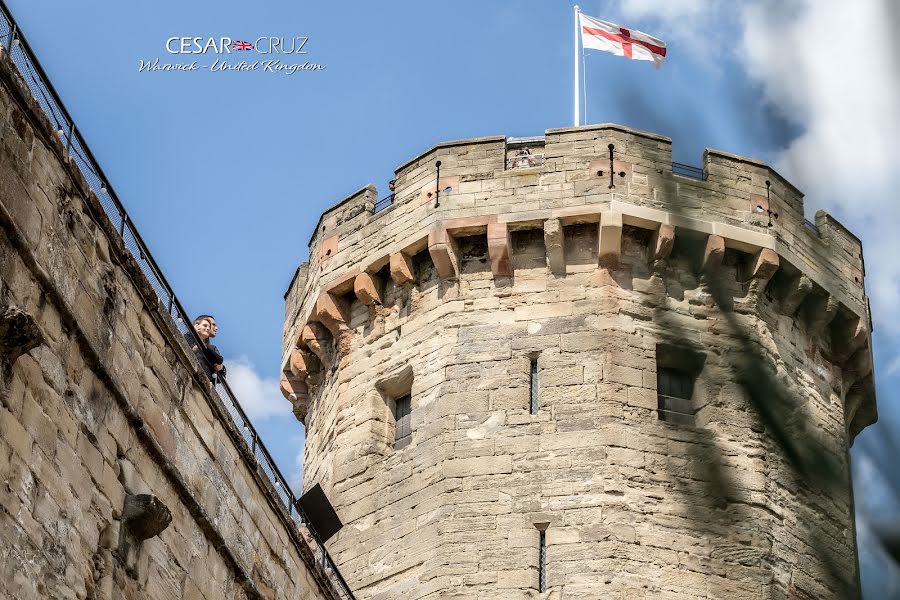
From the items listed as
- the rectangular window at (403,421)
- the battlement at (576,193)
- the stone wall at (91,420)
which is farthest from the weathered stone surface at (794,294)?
the stone wall at (91,420)

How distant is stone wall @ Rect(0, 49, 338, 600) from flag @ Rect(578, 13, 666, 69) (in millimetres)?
9350

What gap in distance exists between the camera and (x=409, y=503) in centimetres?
1462

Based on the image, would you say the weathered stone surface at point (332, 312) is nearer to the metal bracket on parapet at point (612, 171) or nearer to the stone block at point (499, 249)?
the stone block at point (499, 249)

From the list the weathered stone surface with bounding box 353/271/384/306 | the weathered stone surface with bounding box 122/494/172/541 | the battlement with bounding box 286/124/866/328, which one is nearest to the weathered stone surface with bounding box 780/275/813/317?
the battlement with bounding box 286/124/866/328

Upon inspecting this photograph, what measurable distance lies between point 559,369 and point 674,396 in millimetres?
1127

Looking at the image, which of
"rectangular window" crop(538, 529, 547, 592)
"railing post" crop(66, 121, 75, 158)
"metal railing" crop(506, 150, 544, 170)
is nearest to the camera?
"railing post" crop(66, 121, 75, 158)

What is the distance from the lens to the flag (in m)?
17.6

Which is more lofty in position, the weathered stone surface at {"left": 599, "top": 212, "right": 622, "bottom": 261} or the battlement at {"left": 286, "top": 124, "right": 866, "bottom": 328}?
the battlement at {"left": 286, "top": 124, "right": 866, "bottom": 328}

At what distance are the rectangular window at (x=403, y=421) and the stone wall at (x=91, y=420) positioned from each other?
18.9ft

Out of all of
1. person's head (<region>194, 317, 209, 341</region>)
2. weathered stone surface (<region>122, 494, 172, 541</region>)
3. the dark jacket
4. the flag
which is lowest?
weathered stone surface (<region>122, 494, 172, 541</region>)

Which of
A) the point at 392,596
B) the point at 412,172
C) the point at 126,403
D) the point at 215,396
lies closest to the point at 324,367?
the point at 412,172

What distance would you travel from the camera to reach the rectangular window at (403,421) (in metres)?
15.3

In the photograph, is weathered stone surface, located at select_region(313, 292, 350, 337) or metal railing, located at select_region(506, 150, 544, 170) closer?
metal railing, located at select_region(506, 150, 544, 170)

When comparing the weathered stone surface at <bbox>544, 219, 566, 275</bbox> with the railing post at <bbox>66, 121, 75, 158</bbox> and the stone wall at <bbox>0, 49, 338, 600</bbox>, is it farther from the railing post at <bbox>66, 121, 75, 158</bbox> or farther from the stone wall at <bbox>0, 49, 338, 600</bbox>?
the railing post at <bbox>66, 121, 75, 158</bbox>
